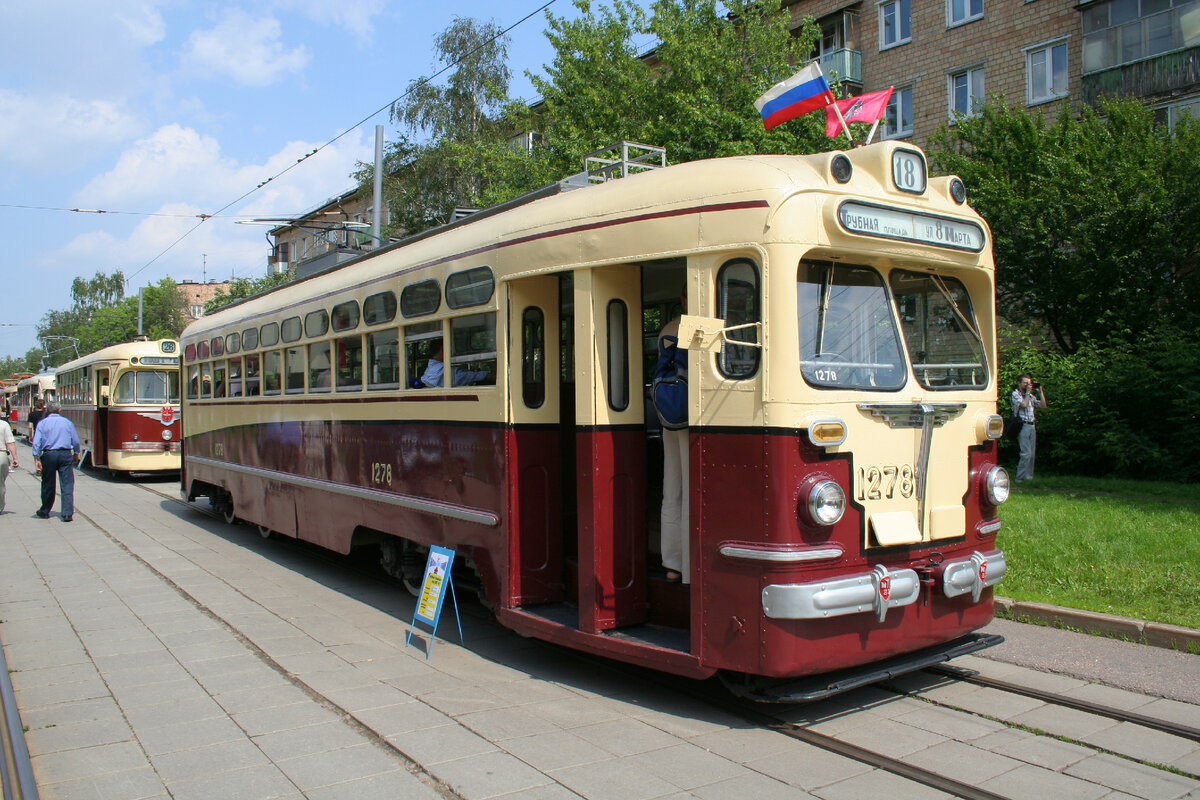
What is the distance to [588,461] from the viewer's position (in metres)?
5.36

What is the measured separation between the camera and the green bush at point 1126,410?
13.5 metres

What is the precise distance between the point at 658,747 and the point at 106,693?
340cm

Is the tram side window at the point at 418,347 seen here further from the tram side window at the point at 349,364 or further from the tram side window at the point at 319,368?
the tram side window at the point at 319,368

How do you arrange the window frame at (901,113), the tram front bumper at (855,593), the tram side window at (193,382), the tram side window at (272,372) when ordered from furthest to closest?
the window frame at (901,113), the tram side window at (193,382), the tram side window at (272,372), the tram front bumper at (855,593)

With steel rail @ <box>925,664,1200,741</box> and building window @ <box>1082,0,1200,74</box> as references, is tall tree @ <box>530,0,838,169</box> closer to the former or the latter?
building window @ <box>1082,0,1200,74</box>

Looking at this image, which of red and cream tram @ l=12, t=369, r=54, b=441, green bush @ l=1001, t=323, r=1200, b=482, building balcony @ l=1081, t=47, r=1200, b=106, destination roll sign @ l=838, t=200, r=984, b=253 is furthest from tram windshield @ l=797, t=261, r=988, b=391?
red and cream tram @ l=12, t=369, r=54, b=441

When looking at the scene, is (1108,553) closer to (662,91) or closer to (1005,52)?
(662,91)

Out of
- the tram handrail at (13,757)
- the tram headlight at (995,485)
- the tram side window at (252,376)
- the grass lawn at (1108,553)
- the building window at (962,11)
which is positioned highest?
the building window at (962,11)

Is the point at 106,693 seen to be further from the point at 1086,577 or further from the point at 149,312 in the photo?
the point at 149,312

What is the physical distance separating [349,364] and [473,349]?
7.74ft

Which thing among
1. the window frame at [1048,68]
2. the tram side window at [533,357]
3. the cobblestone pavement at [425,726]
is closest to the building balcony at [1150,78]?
the window frame at [1048,68]

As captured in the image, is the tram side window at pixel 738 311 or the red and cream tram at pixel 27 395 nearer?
the tram side window at pixel 738 311

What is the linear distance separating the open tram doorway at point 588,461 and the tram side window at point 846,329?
0.99m

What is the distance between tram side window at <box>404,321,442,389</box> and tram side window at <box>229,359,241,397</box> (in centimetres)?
491
